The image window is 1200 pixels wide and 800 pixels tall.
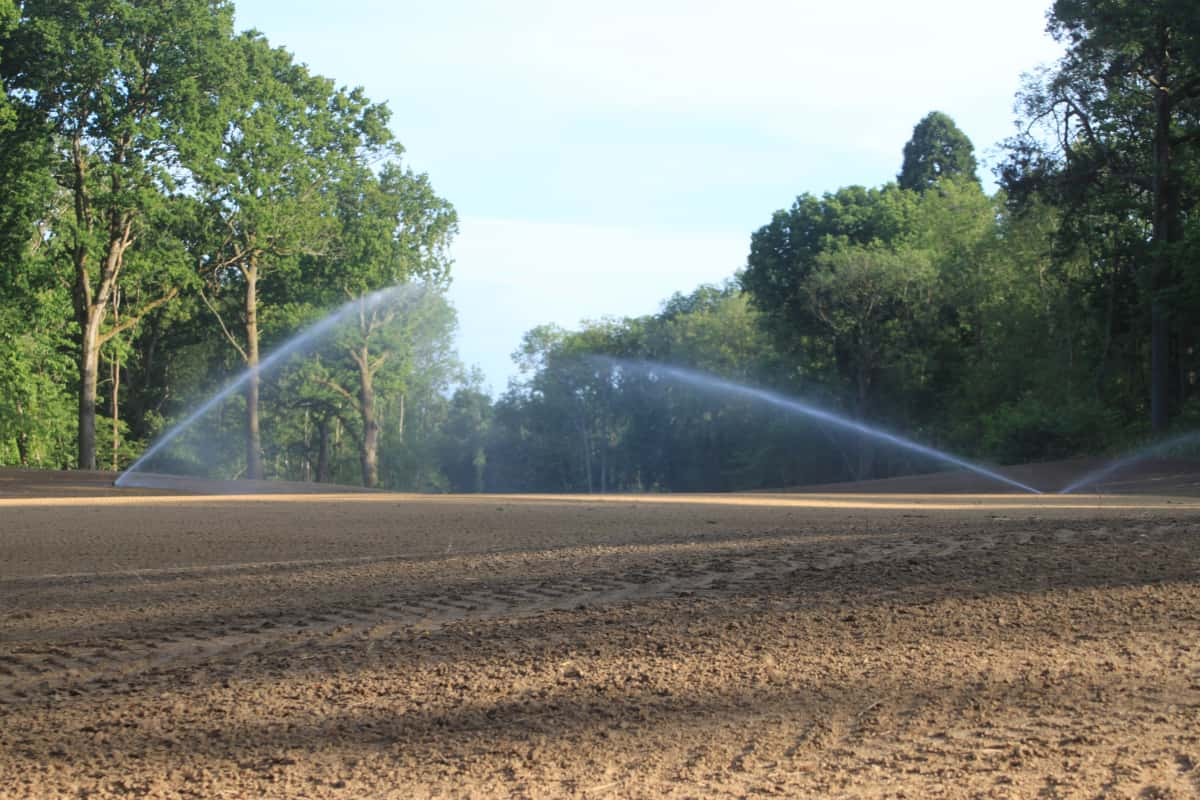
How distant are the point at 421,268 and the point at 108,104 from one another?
1860cm

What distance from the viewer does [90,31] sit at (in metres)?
35.7

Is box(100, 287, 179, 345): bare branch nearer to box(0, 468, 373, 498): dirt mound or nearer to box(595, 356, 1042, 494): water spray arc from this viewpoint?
box(0, 468, 373, 498): dirt mound

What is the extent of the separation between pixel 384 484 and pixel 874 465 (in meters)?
36.9

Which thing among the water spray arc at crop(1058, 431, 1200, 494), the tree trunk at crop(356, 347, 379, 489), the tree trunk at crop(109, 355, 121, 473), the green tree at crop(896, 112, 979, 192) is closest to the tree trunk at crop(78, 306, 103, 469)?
the tree trunk at crop(109, 355, 121, 473)

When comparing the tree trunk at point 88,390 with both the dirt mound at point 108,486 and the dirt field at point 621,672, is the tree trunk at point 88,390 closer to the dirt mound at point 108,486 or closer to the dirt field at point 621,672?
the dirt mound at point 108,486

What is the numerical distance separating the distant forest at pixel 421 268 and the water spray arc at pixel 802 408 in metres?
0.85

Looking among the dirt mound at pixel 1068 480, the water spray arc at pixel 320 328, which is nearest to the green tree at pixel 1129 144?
the dirt mound at pixel 1068 480

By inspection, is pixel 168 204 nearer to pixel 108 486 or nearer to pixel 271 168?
pixel 271 168

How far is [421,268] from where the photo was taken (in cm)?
5275

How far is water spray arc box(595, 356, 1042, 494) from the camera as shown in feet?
127

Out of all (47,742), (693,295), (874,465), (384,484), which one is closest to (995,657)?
(47,742)

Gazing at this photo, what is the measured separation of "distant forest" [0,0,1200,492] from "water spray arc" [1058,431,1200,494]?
7.67 ft

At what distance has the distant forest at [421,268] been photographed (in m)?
35.7

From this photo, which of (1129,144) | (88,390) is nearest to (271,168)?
(88,390)
